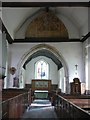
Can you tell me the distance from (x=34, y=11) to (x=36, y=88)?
22.3 feet

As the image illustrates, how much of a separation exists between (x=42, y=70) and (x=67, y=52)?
29.8 feet

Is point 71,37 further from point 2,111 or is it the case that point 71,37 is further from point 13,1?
point 2,111

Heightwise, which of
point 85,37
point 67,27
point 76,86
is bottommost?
point 76,86

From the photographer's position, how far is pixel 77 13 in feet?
45.3

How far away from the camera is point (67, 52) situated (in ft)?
51.7

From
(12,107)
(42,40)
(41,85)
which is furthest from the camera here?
(41,85)

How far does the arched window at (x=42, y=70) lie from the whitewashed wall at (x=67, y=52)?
8.86 metres

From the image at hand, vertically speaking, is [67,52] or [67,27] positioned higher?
[67,27]

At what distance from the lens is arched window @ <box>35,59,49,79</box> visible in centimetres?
2448

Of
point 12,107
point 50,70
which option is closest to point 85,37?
point 12,107

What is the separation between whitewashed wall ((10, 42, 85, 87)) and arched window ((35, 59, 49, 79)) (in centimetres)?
886

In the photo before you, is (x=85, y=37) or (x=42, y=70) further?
(x=42, y=70)

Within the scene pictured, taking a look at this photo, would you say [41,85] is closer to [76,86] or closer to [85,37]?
Result: [76,86]

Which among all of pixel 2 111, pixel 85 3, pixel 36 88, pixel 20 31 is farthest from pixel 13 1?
pixel 36 88
